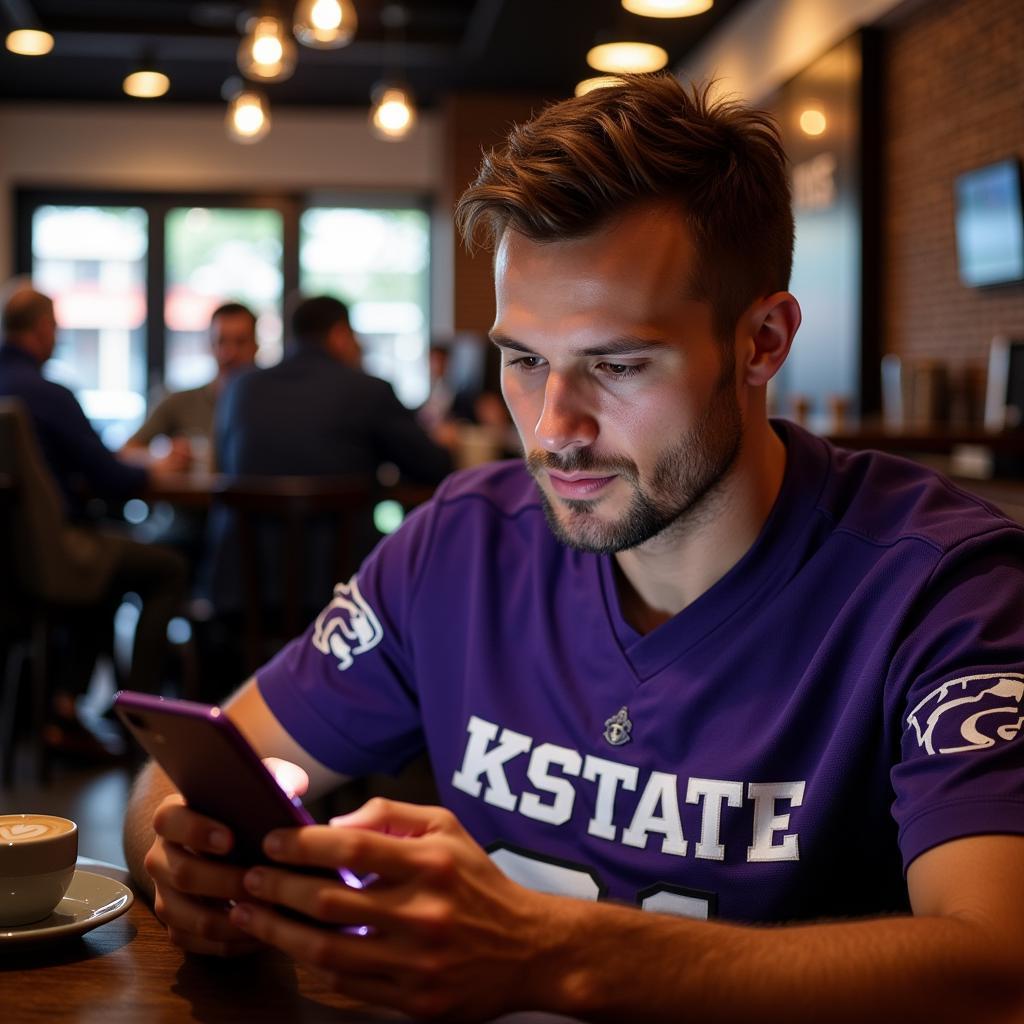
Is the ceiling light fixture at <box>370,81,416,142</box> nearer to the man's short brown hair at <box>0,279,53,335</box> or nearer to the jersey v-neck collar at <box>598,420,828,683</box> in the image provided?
the man's short brown hair at <box>0,279,53,335</box>

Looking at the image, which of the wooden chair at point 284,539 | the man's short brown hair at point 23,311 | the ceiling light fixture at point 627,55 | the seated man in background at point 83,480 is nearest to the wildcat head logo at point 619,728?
the wooden chair at point 284,539

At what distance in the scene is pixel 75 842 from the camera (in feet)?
3.25

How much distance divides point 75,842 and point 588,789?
0.47m

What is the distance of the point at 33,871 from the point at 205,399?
515 centimetres

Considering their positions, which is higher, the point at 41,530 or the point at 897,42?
the point at 897,42

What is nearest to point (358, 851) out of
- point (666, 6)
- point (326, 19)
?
point (326, 19)

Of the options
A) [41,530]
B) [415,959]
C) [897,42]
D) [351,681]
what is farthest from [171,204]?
[415,959]

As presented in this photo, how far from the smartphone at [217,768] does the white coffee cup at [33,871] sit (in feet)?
0.41

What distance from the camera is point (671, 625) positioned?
1.26m

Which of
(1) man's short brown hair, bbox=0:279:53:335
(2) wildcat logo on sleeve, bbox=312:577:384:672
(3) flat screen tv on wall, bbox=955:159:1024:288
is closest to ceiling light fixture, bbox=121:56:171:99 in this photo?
(1) man's short brown hair, bbox=0:279:53:335

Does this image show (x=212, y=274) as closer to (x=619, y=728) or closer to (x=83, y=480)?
(x=83, y=480)

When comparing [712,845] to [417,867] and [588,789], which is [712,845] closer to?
[588,789]

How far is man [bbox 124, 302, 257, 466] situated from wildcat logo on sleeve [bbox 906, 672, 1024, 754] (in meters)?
4.92

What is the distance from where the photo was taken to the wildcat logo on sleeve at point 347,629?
1467 millimetres
